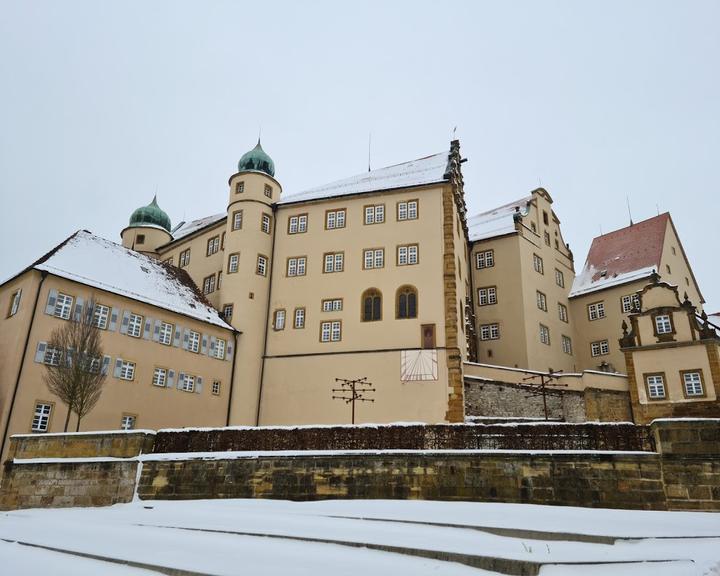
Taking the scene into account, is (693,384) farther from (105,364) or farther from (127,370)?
(105,364)

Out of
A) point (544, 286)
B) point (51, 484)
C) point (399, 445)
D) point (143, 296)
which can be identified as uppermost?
point (544, 286)

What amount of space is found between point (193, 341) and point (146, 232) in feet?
67.8

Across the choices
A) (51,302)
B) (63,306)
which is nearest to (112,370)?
(63,306)

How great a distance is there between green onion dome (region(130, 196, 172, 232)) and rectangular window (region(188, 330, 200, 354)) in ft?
69.4

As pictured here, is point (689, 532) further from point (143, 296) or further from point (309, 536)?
point (143, 296)

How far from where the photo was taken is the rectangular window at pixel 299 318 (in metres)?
36.8

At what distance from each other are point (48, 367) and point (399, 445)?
16947 mm

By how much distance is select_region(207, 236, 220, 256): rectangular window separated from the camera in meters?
42.2

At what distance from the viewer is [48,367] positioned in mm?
27516

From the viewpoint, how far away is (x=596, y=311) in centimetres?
4619

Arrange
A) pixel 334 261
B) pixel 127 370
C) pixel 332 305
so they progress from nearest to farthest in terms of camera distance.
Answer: pixel 127 370 < pixel 332 305 < pixel 334 261

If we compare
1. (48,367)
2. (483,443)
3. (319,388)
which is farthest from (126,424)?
(483,443)

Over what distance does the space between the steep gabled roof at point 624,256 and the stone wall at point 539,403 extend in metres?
13.7

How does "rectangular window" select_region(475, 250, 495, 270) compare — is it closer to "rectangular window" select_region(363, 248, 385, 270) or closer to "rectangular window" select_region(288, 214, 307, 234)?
"rectangular window" select_region(363, 248, 385, 270)
